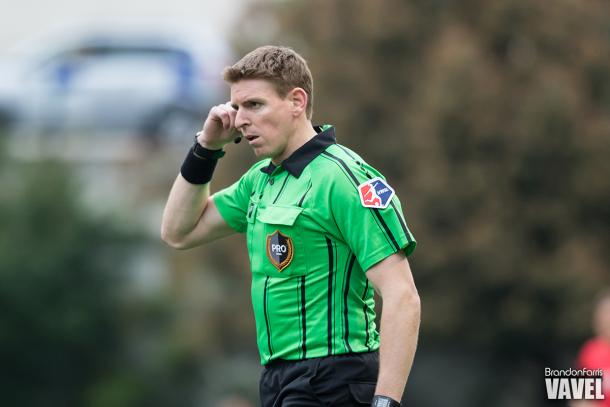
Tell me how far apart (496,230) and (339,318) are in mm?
16982

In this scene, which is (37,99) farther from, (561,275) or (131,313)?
(561,275)

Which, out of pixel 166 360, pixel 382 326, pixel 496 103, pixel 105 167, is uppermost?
pixel 105 167

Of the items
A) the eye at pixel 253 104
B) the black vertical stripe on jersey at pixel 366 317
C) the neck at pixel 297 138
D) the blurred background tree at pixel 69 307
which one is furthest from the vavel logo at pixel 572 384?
the blurred background tree at pixel 69 307

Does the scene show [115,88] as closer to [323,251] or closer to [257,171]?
[257,171]

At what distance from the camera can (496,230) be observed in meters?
21.7

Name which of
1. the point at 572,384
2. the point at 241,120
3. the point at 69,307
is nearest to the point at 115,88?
the point at 69,307

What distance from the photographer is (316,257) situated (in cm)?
502

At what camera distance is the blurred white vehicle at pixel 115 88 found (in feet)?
128

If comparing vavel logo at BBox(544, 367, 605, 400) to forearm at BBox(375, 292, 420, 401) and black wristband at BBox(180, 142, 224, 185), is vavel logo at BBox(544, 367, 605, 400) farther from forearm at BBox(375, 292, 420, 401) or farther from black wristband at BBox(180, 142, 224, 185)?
black wristband at BBox(180, 142, 224, 185)

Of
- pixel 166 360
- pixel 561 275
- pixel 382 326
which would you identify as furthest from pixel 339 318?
pixel 166 360

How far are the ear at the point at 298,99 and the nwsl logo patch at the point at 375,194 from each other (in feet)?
1.45

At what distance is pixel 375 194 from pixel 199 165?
1.08m

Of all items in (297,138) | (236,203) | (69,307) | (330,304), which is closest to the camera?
(330,304)

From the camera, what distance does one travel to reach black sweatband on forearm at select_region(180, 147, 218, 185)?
5.70 meters
